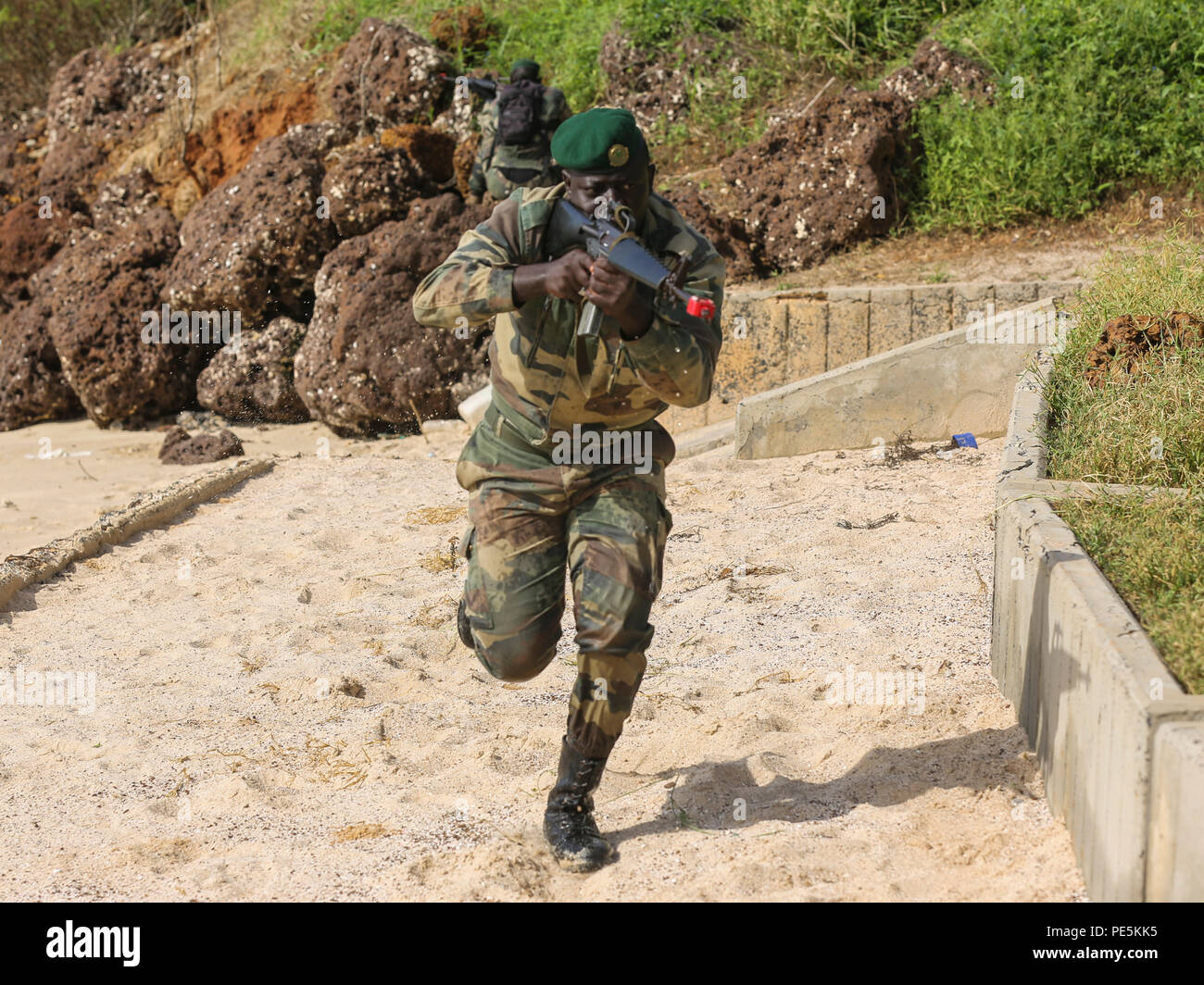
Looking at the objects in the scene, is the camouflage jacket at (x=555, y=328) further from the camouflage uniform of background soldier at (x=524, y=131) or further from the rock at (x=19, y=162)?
the rock at (x=19, y=162)

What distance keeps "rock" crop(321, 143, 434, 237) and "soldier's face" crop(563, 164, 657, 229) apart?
7025 millimetres

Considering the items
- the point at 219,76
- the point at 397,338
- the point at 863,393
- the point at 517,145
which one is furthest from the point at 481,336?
the point at 219,76

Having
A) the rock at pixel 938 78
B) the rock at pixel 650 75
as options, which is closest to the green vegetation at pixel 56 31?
the rock at pixel 650 75

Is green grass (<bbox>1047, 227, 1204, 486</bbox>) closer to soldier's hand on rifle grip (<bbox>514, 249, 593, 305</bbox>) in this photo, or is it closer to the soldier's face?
the soldier's face

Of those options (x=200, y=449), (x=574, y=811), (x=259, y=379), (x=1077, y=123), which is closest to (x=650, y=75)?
(x=1077, y=123)

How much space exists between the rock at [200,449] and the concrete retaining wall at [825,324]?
3.03m

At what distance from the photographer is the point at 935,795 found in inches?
126

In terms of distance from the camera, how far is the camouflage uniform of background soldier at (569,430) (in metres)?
2.93

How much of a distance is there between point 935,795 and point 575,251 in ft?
5.37

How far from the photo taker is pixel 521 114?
8.43m

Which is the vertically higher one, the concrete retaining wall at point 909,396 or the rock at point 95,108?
the rock at point 95,108

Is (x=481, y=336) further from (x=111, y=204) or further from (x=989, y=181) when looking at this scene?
(x=111, y=204)

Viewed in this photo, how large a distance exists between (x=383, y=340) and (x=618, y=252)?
6.73 meters

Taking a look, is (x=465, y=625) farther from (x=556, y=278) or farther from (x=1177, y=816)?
(x=1177, y=816)
